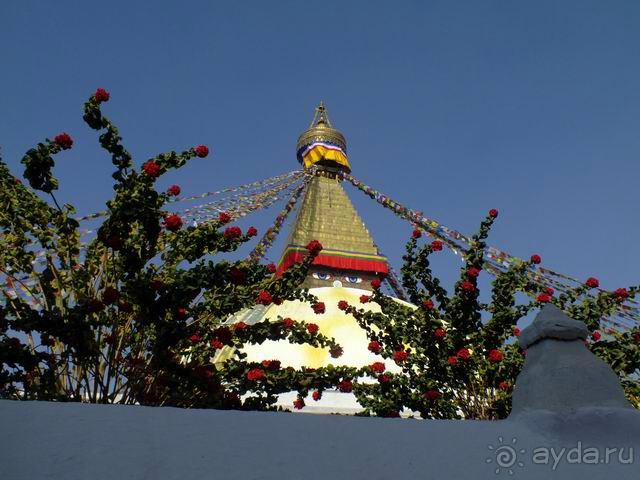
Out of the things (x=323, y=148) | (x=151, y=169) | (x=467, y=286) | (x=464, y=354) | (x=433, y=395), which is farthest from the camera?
(x=323, y=148)

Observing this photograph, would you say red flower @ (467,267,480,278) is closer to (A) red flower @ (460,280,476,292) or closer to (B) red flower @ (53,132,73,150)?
(A) red flower @ (460,280,476,292)

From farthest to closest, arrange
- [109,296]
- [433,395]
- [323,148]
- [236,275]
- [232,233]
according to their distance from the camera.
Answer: [323,148] < [433,395] < [232,233] < [236,275] < [109,296]

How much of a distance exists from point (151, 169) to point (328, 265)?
16.0 m

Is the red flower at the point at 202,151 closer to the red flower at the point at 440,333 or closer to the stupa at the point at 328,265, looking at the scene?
the red flower at the point at 440,333

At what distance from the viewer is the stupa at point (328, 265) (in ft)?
43.8

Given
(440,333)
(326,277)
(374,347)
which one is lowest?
(374,347)

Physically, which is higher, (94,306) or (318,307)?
(318,307)

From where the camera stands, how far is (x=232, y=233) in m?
6.38

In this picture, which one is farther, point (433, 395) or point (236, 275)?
point (433, 395)

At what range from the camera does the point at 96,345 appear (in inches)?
205

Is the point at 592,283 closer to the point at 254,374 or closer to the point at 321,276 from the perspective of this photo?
the point at 254,374

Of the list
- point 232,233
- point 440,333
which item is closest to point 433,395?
point 440,333

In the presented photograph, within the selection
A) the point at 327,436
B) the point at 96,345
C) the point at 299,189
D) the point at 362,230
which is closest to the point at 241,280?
the point at 96,345

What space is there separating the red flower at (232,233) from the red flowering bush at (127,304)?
0.6 inches
